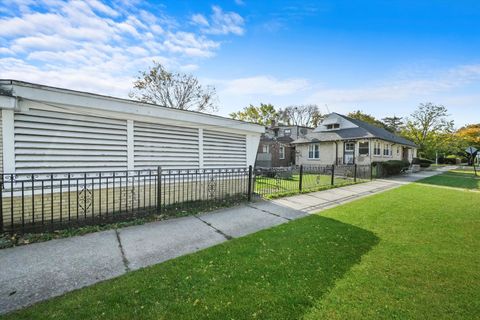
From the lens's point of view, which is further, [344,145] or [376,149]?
[344,145]

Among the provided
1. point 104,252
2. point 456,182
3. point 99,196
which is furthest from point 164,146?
point 456,182

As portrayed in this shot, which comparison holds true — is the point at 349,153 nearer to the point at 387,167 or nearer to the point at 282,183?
the point at 387,167

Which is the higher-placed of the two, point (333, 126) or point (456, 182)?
point (333, 126)

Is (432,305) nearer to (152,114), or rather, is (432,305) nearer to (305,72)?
(152,114)

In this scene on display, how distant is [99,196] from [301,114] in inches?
2191

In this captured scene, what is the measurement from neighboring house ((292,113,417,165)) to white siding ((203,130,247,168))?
16.5 m

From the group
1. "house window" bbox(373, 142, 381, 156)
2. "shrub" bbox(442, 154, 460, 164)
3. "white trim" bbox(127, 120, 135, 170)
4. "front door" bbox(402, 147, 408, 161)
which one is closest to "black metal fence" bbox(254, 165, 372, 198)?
"white trim" bbox(127, 120, 135, 170)

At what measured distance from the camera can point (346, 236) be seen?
4.62 m

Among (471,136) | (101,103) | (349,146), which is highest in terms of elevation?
(471,136)

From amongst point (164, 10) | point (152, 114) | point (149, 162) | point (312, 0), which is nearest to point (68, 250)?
point (149, 162)

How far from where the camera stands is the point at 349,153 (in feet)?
72.7

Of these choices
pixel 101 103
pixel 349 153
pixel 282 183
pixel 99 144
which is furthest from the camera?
pixel 349 153

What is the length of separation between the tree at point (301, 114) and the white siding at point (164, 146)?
50.1 meters

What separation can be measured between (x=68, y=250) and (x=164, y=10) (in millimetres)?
8029
